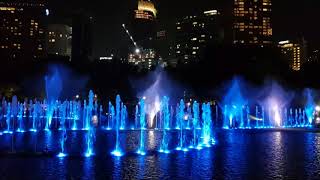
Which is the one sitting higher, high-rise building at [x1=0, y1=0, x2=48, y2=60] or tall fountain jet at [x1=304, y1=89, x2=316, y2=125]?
high-rise building at [x1=0, y1=0, x2=48, y2=60]

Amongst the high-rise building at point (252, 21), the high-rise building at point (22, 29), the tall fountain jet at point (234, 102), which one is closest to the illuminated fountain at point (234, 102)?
the tall fountain jet at point (234, 102)

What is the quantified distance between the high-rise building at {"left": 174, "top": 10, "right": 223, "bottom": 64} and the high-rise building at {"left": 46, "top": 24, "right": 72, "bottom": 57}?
3776 cm

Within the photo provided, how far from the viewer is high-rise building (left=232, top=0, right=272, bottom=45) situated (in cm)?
13462

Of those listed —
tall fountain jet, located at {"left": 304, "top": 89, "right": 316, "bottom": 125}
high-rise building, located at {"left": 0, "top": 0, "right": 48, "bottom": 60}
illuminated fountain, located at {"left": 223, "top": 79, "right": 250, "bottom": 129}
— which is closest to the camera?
illuminated fountain, located at {"left": 223, "top": 79, "right": 250, "bottom": 129}

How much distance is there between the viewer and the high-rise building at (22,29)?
119562 millimetres

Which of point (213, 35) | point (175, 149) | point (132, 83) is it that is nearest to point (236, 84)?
point (132, 83)

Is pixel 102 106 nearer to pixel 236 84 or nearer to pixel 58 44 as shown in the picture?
pixel 236 84

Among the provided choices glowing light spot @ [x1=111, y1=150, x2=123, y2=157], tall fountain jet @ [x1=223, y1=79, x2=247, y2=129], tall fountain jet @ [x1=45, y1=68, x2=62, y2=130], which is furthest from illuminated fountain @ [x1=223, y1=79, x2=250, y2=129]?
glowing light spot @ [x1=111, y1=150, x2=123, y2=157]

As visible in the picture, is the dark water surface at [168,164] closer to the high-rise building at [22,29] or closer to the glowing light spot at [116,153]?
the glowing light spot at [116,153]

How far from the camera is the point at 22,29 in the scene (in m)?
128

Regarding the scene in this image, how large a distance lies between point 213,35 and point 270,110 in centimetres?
10086

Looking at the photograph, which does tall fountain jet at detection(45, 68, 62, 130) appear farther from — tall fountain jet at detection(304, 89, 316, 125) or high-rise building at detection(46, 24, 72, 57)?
high-rise building at detection(46, 24, 72, 57)

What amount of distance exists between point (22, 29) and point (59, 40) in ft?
98.0

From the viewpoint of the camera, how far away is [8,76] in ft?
206
